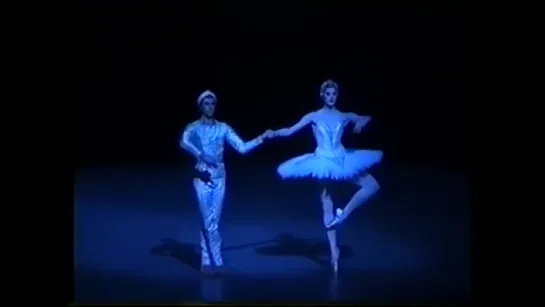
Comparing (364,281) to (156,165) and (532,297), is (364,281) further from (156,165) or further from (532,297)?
(156,165)

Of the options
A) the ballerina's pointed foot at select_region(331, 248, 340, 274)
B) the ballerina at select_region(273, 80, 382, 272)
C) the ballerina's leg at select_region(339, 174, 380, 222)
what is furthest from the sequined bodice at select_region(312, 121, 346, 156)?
the ballerina's pointed foot at select_region(331, 248, 340, 274)

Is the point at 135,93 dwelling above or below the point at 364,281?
above

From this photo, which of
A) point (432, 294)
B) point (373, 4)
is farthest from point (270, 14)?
point (432, 294)

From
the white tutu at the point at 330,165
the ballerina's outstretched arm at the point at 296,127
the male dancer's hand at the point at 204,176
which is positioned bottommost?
the male dancer's hand at the point at 204,176

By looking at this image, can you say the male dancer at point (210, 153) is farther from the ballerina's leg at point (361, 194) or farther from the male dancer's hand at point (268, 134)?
the ballerina's leg at point (361, 194)

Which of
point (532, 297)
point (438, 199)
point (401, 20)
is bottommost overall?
point (532, 297)

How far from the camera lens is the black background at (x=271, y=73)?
13.9ft

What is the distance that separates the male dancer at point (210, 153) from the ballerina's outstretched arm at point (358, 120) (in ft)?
1.25

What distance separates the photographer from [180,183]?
4.41 m

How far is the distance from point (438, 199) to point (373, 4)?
0.98 metres

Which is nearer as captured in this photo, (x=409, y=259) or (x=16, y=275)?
(x=16, y=275)

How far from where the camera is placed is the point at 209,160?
4.09m

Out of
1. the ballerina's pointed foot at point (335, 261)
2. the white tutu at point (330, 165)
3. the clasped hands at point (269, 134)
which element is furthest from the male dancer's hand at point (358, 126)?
the ballerina's pointed foot at point (335, 261)

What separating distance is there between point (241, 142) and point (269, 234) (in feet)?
1.69
